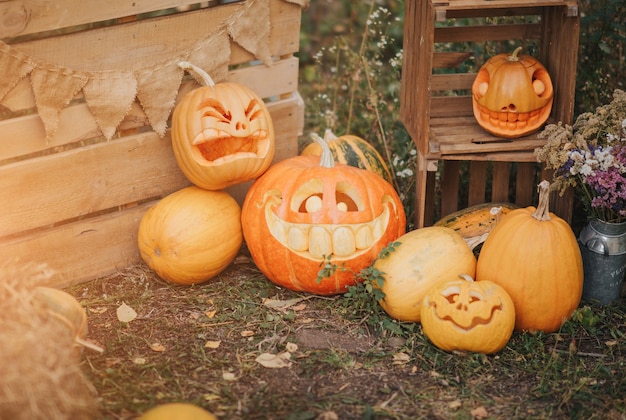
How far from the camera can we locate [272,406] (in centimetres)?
304

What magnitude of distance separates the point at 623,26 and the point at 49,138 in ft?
10.9

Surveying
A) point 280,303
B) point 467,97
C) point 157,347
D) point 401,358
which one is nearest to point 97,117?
point 157,347

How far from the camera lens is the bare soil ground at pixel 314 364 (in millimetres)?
3064

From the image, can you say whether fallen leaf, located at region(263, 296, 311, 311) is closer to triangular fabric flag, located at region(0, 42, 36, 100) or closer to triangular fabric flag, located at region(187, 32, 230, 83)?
triangular fabric flag, located at region(187, 32, 230, 83)

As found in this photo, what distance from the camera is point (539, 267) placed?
3.46 meters

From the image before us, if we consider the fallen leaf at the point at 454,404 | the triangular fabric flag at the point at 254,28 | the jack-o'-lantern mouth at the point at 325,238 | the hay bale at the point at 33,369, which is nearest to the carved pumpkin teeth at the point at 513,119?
the jack-o'-lantern mouth at the point at 325,238

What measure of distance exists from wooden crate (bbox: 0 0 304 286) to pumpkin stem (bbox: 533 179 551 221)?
1656 mm

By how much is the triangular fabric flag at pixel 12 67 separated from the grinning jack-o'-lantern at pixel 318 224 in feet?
4.08

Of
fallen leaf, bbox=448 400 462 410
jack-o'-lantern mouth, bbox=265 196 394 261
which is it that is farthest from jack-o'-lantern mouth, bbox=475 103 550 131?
fallen leaf, bbox=448 400 462 410

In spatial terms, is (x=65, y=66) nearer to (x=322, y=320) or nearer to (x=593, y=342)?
(x=322, y=320)

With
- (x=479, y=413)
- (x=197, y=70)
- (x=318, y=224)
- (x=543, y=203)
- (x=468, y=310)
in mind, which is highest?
(x=197, y=70)

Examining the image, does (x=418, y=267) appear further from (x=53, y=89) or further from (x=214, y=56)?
(x=53, y=89)

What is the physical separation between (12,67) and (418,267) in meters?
2.08

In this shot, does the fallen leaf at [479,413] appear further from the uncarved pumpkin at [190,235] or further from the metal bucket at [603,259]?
the uncarved pumpkin at [190,235]
